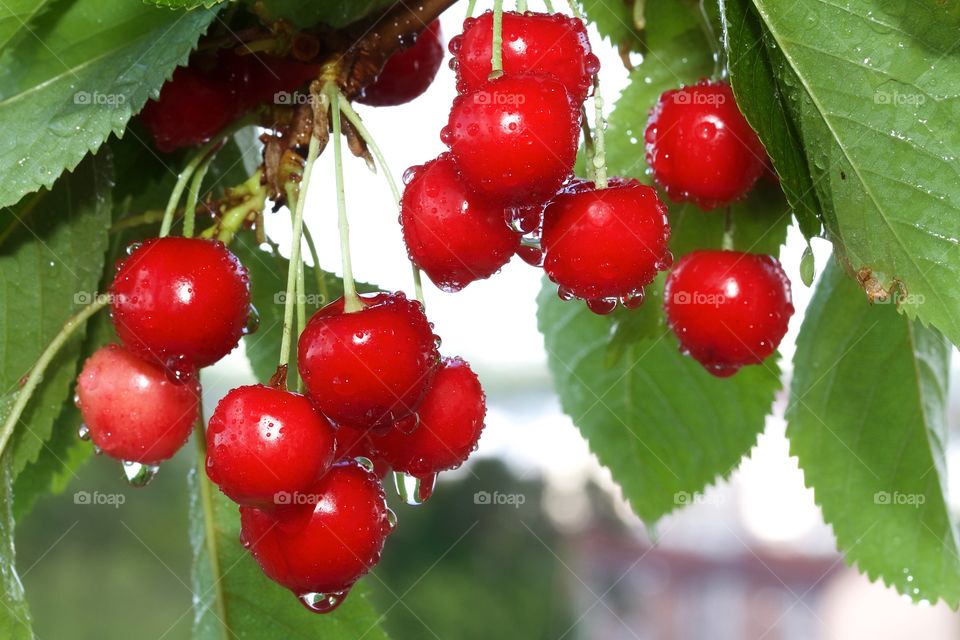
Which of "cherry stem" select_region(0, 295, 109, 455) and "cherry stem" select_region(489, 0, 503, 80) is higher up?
"cherry stem" select_region(489, 0, 503, 80)

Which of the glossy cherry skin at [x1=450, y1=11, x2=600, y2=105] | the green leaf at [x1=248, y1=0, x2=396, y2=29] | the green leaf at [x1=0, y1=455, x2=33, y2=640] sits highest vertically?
the green leaf at [x1=248, y1=0, x2=396, y2=29]

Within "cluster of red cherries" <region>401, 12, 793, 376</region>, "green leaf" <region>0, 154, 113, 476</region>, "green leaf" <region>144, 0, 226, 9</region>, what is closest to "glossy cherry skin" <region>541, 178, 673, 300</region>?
"cluster of red cherries" <region>401, 12, 793, 376</region>

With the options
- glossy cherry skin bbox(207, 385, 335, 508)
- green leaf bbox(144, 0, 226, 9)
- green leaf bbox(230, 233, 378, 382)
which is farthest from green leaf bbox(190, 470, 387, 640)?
green leaf bbox(144, 0, 226, 9)

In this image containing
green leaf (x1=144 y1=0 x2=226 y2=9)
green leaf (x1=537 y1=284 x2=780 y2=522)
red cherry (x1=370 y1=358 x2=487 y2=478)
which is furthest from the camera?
green leaf (x1=537 y1=284 x2=780 y2=522)

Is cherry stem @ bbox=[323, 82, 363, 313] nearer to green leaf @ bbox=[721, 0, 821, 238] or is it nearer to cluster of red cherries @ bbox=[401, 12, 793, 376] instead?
cluster of red cherries @ bbox=[401, 12, 793, 376]

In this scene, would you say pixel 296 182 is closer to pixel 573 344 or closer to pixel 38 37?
pixel 38 37

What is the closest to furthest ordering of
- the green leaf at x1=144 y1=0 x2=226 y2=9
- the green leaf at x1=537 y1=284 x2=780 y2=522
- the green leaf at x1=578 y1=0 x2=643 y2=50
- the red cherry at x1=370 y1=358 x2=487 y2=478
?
the green leaf at x1=144 y1=0 x2=226 y2=9 < the red cherry at x1=370 y1=358 x2=487 y2=478 < the green leaf at x1=578 y1=0 x2=643 y2=50 < the green leaf at x1=537 y1=284 x2=780 y2=522

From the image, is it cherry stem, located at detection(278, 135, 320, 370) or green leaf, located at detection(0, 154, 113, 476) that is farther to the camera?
green leaf, located at detection(0, 154, 113, 476)
